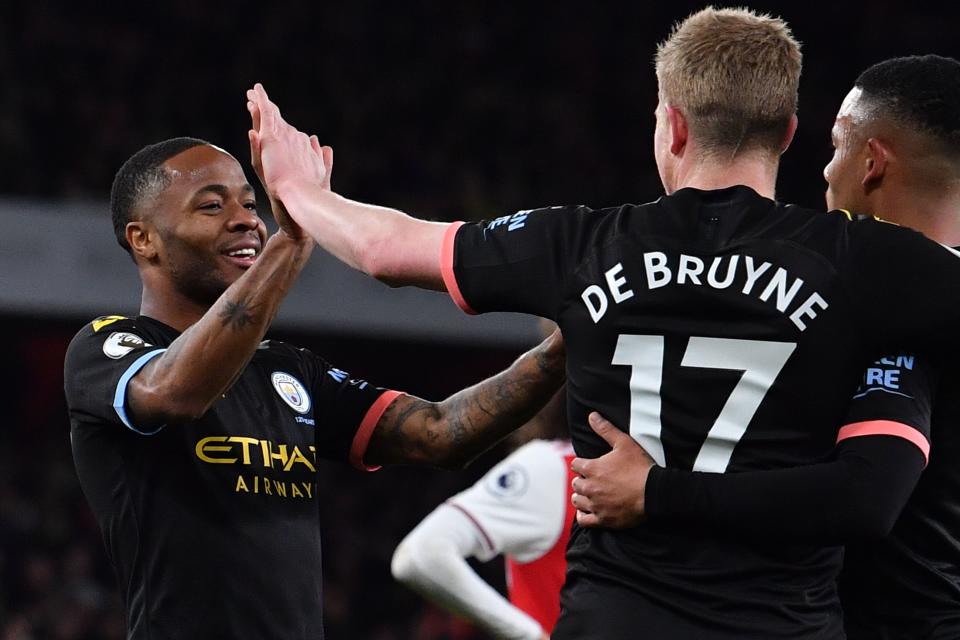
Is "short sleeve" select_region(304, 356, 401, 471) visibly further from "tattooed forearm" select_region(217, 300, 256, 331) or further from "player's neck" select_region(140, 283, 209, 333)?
"tattooed forearm" select_region(217, 300, 256, 331)

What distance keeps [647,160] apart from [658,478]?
13.1 m

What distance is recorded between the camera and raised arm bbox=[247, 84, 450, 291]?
2797 mm

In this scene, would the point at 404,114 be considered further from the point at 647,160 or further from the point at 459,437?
the point at 459,437

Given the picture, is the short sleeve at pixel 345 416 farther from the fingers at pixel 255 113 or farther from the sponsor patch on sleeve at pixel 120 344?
the fingers at pixel 255 113

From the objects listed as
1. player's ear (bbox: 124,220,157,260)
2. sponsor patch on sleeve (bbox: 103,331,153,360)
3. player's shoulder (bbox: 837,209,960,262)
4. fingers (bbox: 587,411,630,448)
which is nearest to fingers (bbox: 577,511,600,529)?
fingers (bbox: 587,411,630,448)

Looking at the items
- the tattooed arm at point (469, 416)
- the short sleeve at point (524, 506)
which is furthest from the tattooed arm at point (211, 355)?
the short sleeve at point (524, 506)

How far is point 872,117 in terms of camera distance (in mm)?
3047

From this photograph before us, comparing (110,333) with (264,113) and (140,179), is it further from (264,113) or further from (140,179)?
(264,113)

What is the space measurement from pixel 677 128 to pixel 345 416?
1.47 meters

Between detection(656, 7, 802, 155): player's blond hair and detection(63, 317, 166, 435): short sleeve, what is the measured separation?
1445mm

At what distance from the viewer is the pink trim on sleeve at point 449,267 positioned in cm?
276

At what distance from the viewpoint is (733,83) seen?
2.70 meters

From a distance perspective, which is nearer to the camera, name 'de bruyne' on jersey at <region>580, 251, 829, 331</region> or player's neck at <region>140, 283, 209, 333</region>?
name 'de bruyne' on jersey at <region>580, 251, 829, 331</region>

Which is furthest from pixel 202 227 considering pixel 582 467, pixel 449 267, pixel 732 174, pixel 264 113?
pixel 732 174
